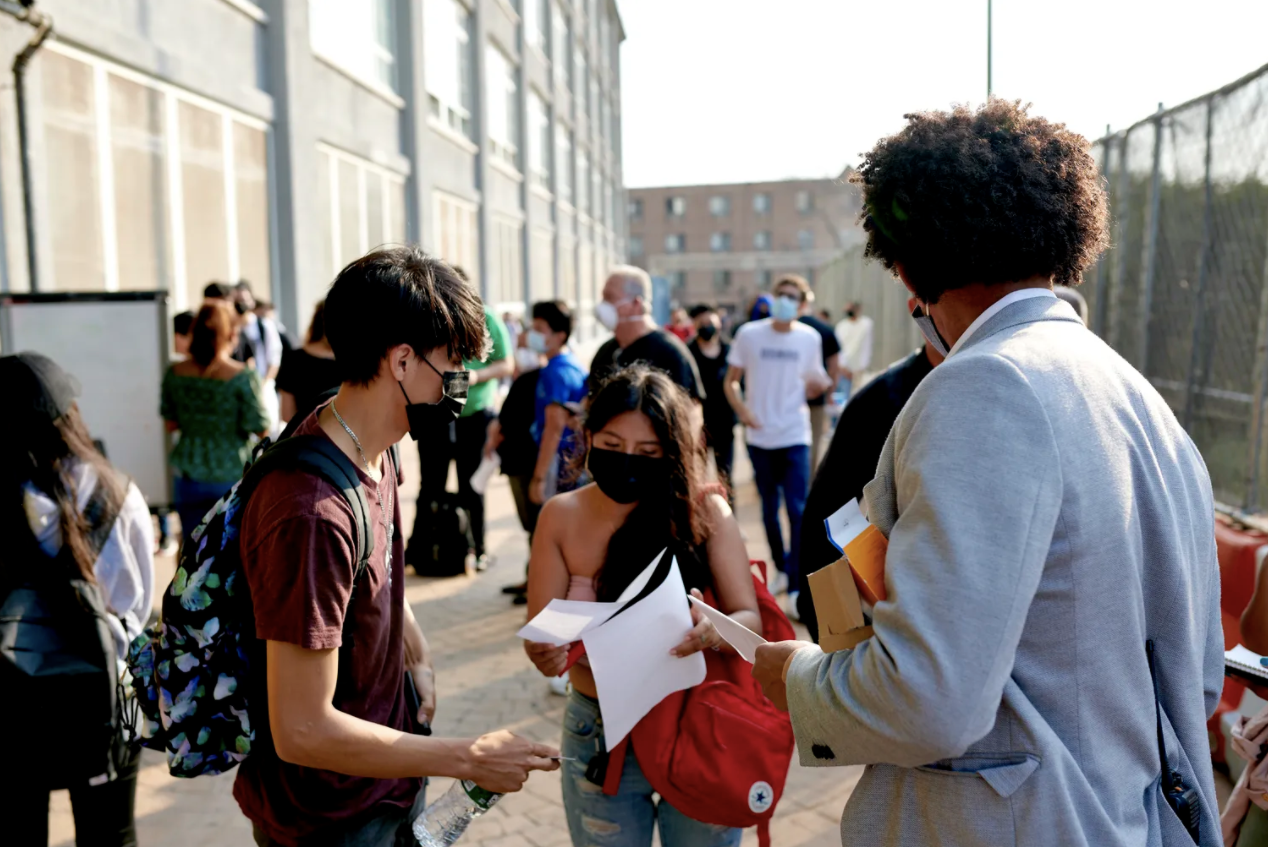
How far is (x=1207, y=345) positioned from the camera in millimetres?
4922

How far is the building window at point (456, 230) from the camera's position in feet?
56.5

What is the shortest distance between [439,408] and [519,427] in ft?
15.0

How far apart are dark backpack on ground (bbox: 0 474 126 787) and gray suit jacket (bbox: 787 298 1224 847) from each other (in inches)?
82.1

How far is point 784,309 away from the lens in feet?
23.6

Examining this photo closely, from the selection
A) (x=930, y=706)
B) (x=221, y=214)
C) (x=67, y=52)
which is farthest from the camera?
(x=221, y=214)

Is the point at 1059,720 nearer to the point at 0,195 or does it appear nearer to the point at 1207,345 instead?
the point at 1207,345

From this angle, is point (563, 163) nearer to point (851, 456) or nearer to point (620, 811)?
point (851, 456)

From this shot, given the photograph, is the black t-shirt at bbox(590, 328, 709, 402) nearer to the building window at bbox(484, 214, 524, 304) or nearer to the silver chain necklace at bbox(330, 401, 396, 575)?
the silver chain necklace at bbox(330, 401, 396, 575)

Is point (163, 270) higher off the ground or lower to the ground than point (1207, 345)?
higher

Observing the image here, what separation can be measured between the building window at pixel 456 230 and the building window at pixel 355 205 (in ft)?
5.10

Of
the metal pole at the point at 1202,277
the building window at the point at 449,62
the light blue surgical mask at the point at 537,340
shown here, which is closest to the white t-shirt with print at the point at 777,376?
the light blue surgical mask at the point at 537,340

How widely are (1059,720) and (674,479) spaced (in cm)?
140

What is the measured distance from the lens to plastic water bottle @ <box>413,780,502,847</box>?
6.79ft

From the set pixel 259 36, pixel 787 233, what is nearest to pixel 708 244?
pixel 787 233
